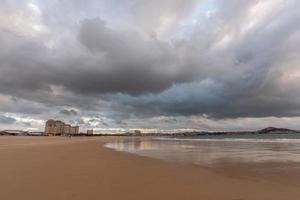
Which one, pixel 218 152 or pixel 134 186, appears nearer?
pixel 134 186

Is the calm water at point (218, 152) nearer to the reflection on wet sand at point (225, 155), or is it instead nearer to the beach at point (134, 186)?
the reflection on wet sand at point (225, 155)

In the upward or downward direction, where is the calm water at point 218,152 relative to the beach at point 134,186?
upward

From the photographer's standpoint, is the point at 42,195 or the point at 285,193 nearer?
the point at 42,195

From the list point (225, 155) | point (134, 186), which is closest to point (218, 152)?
point (225, 155)

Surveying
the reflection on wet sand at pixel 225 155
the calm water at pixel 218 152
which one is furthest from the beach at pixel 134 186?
the calm water at pixel 218 152

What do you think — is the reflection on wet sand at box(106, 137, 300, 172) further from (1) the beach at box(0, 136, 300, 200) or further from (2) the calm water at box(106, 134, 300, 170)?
(1) the beach at box(0, 136, 300, 200)

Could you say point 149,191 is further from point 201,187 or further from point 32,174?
point 32,174

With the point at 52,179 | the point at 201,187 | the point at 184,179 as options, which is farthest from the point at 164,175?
the point at 52,179

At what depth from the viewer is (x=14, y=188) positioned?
871 cm

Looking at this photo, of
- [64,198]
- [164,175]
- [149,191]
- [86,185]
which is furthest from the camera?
[164,175]

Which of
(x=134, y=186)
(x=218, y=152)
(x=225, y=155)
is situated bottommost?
(x=134, y=186)

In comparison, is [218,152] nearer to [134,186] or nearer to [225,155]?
[225,155]

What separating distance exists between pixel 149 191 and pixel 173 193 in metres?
0.76

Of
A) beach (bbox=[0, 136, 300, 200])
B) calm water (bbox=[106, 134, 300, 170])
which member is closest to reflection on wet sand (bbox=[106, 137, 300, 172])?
calm water (bbox=[106, 134, 300, 170])
